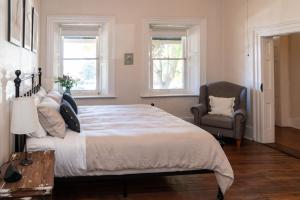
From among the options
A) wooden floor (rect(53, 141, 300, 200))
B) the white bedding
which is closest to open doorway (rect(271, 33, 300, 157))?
wooden floor (rect(53, 141, 300, 200))

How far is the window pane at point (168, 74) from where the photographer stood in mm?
6508

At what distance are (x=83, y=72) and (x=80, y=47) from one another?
0.51m

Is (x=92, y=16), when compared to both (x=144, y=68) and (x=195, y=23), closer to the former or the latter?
(x=144, y=68)

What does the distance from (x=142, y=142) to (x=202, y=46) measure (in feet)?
13.2

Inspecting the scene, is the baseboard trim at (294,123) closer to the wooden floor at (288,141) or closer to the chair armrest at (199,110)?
the wooden floor at (288,141)

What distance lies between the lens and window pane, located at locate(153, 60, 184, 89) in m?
6.51

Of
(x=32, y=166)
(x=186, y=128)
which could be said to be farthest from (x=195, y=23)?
(x=32, y=166)

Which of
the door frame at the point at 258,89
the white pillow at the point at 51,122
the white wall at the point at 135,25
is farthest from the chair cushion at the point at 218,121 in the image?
the white pillow at the point at 51,122

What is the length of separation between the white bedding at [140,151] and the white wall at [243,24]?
2661mm

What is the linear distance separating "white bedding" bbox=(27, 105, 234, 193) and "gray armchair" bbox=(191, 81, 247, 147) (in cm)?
226

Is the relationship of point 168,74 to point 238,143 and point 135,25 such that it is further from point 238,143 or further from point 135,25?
point 238,143

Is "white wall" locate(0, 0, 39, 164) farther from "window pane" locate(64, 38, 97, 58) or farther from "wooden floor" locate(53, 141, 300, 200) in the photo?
"window pane" locate(64, 38, 97, 58)

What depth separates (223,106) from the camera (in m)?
5.60

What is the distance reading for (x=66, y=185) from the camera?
334cm
